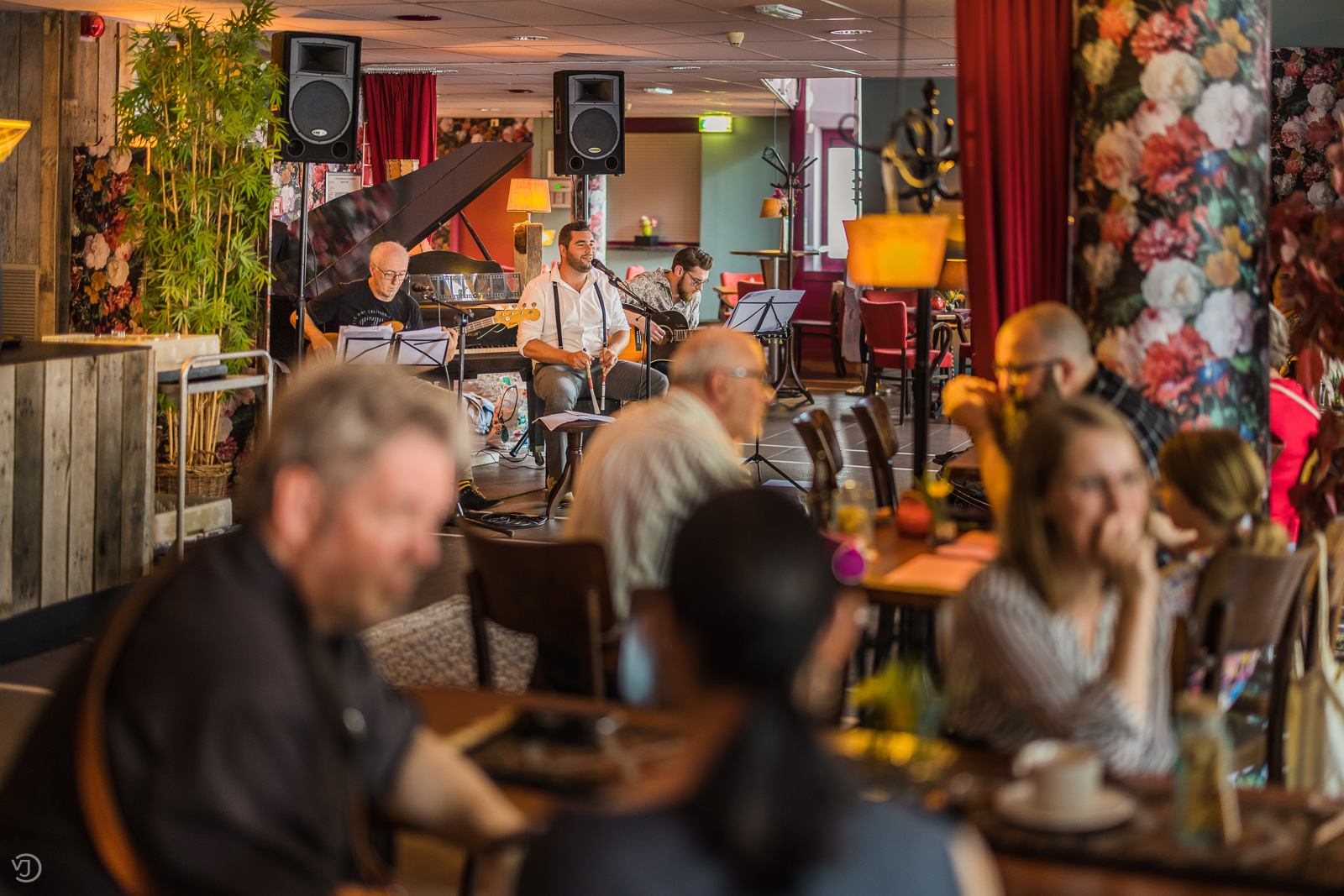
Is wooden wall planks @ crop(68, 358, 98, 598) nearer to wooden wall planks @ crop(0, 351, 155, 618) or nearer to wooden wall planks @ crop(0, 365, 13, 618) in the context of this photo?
wooden wall planks @ crop(0, 351, 155, 618)

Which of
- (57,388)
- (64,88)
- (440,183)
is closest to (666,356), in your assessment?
(440,183)

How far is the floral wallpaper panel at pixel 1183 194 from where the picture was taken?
3719mm

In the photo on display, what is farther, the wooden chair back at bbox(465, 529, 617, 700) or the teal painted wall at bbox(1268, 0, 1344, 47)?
the teal painted wall at bbox(1268, 0, 1344, 47)

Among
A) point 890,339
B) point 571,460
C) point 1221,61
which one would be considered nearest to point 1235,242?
point 1221,61

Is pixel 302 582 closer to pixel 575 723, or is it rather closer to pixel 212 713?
pixel 212 713

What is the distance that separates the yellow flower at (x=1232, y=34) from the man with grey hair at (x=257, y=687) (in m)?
2.93

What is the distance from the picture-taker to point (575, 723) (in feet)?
6.37

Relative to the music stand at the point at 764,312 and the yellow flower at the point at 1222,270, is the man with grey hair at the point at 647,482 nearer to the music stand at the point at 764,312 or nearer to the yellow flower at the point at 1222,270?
the yellow flower at the point at 1222,270

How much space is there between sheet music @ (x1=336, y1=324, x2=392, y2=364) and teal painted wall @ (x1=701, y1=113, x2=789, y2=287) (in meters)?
12.9

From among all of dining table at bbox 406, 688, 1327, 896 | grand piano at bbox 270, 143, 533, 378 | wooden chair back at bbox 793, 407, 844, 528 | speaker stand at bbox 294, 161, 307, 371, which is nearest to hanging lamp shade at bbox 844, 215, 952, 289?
wooden chair back at bbox 793, 407, 844, 528

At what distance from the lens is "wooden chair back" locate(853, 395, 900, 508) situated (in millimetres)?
4820

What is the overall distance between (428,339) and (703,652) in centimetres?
606

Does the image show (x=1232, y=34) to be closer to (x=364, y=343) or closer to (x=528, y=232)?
(x=364, y=343)

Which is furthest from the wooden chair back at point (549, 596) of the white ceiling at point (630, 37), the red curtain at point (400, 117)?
the red curtain at point (400, 117)
